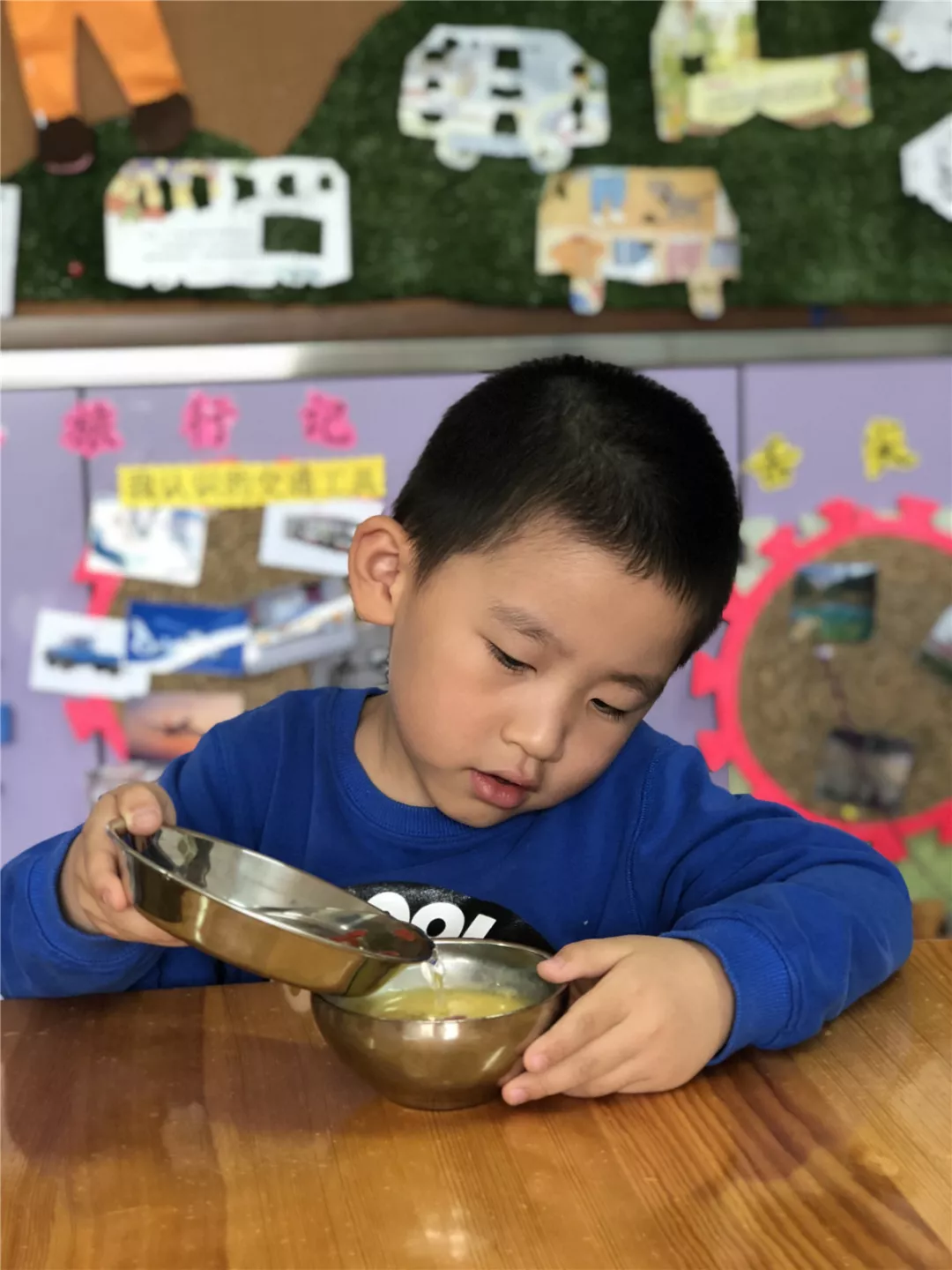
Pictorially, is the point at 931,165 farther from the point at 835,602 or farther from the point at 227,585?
the point at 227,585

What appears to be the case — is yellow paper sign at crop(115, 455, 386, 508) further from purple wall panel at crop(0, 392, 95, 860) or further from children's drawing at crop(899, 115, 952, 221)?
children's drawing at crop(899, 115, 952, 221)

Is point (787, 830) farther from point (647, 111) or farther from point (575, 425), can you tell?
point (647, 111)

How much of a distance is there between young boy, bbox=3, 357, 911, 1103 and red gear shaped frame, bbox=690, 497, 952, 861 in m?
1.10

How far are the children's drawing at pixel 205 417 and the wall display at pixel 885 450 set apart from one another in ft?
3.16

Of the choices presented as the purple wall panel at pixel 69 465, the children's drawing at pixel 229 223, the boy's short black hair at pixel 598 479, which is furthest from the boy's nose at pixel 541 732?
the children's drawing at pixel 229 223

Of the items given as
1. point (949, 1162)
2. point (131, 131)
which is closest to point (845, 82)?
point (131, 131)

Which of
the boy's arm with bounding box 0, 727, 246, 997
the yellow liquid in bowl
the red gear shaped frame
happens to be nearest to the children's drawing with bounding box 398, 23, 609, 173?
the red gear shaped frame

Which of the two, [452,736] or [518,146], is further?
[518,146]

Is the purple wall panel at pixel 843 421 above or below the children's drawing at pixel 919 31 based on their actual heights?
below

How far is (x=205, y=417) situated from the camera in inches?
80.8

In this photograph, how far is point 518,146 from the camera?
2.07 metres

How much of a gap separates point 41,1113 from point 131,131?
1.68 meters

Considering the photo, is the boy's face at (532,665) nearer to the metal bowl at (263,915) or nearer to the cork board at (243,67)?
the metal bowl at (263,915)

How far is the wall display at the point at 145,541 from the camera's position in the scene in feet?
6.76
